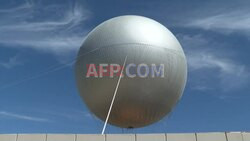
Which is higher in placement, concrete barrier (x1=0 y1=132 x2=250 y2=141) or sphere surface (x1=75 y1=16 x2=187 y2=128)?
sphere surface (x1=75 y1=16 x2=187 y2=128)

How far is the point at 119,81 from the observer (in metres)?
12.8

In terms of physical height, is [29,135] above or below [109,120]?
below

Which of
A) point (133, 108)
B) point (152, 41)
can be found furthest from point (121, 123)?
point (152, 41)

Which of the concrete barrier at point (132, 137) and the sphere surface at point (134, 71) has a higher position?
the sphere surface at point (134, 71)

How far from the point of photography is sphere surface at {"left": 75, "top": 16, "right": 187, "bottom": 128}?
42.5 feet

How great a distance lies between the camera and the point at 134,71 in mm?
12797

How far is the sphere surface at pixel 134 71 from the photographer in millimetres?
12945

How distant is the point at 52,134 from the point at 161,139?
10.4ft

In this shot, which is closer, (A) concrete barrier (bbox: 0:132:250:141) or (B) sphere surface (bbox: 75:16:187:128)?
(A) concrete barrier (bbox: 0:132:250:141)

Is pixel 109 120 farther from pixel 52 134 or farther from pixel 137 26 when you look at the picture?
pixel 52 134

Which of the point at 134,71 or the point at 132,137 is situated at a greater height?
the point at 134,71

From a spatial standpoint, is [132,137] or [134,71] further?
[134,71]

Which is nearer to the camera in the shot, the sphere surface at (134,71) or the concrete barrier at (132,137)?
the concrete barrier at (132,137)

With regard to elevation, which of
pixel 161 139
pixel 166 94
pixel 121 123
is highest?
pixel 166 94
